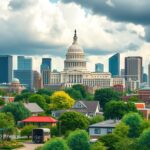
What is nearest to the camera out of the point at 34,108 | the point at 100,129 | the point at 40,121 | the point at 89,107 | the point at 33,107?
the point at 100,129

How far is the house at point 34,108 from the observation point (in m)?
104

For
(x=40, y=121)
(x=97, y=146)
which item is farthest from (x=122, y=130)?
(x=40, y=121)

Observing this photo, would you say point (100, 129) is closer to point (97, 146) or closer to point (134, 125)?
point (134, 125)

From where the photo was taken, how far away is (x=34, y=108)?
107312 millimetres

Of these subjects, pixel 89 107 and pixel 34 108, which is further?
pixel 89 107

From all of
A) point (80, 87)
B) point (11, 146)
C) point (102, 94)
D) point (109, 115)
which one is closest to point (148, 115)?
point (109, 115)

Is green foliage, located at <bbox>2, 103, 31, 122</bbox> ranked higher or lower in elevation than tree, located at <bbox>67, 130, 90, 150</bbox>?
higher

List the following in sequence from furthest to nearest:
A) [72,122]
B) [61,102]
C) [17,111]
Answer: [61,102] → [17,111] → [72,122]

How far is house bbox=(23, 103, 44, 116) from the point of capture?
4097 inches

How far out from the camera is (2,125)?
76812 millimetres

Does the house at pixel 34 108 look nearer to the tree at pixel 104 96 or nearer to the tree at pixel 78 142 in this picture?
the tree at pixel 104 96

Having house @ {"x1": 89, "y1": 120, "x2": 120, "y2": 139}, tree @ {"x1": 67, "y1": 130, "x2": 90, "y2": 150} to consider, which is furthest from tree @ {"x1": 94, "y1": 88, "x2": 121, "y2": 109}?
tree @ {"x1": 67, "y1": 130, "x2": 90, "y2": 150}

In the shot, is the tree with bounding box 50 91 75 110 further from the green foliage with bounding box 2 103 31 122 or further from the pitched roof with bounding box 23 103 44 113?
the green foliage with bounding box 2 103 31 122

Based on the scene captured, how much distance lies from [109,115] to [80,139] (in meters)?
31.7
